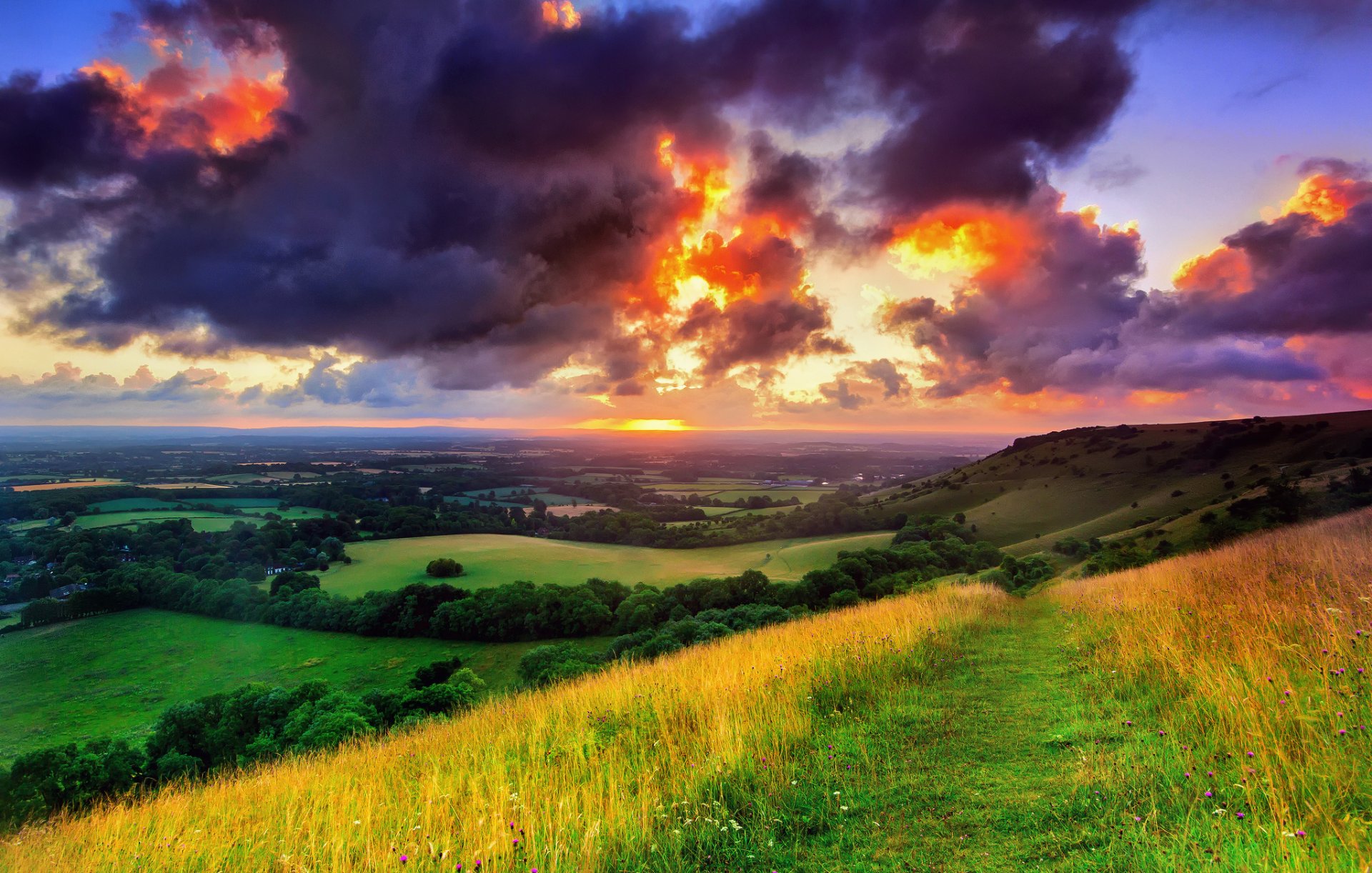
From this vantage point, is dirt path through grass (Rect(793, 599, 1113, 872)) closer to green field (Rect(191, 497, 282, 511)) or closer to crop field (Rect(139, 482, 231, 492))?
green field (Rect(191, 497, 282, 511))

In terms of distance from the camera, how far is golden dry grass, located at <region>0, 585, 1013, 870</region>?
4.18 m

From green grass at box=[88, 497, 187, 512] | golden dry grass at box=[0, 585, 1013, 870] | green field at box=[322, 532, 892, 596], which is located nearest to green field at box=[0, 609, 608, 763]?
green field at box=[322, 532, 892, 596]

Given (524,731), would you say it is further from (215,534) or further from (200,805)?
(215,534)

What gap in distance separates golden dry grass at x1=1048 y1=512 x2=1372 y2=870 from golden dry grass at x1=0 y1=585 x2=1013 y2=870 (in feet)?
9.51

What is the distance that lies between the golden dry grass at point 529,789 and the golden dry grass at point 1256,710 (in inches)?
114

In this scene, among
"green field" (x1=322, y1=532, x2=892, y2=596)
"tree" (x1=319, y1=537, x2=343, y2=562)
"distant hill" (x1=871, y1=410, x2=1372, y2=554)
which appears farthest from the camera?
"tree" (x1=319, y1=537, x2=343, y2=562)

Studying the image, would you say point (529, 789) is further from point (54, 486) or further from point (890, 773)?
point (54, 486)

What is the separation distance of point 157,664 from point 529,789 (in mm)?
71322

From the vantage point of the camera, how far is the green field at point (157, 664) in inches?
1655

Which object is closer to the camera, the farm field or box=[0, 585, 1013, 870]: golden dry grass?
box=[0, 585, 1013, 870]: golden dry grass

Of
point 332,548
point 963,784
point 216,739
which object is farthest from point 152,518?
point 963,784

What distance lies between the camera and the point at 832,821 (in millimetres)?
4363

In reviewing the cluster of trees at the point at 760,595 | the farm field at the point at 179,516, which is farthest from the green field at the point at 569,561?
the farm field at the point at 179,516

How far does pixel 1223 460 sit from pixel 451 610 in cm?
10930
